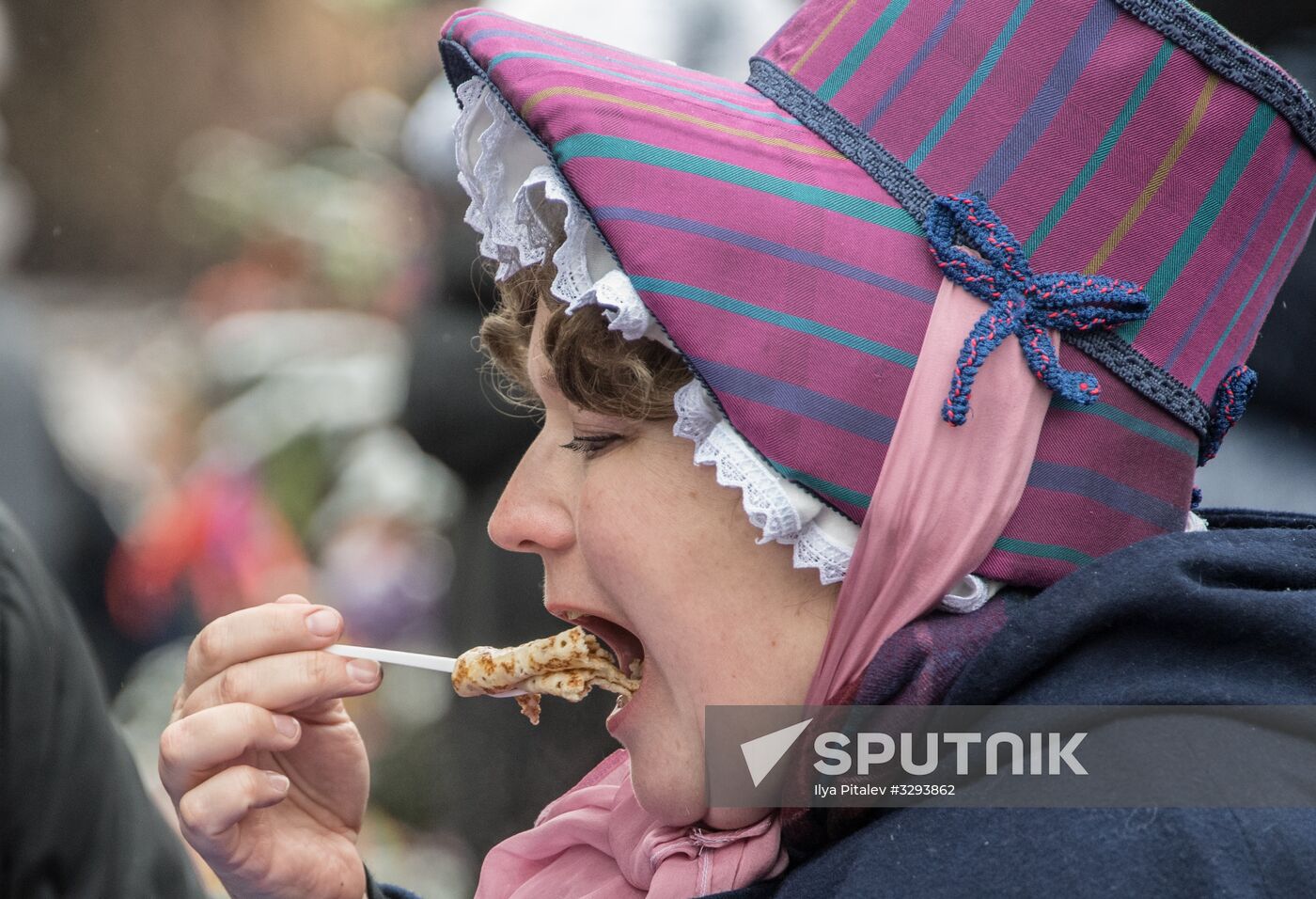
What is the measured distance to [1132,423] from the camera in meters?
1.10

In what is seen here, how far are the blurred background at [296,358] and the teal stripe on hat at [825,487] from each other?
3.98ft

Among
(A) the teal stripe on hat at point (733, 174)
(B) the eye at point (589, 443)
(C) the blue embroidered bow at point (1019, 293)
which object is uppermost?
(A) the teal stripe on hat at point (733, 174)

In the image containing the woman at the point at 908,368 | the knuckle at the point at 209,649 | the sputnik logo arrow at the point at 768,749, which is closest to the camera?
the woman at the point at 908,368

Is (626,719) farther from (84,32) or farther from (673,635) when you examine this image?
(84,32)

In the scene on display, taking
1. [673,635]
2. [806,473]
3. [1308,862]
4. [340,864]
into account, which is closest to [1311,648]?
[1308,862]

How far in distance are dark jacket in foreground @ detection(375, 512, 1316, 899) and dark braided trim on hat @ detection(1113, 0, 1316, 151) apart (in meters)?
0.42

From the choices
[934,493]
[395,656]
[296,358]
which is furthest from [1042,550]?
[296,358]

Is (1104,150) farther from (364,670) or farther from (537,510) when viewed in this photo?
(364,670)

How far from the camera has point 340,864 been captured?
1.45 meters

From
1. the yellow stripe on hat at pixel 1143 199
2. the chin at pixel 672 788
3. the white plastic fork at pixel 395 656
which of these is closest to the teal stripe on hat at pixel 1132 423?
the yellow stripe on hat at pixel 1143 199

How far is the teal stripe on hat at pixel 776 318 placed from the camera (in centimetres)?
103

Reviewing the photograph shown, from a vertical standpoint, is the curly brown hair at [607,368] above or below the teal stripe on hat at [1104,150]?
below

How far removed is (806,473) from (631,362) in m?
0.21

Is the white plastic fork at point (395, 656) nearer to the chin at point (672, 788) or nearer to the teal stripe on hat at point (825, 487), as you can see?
the chin at point (672, 788)
